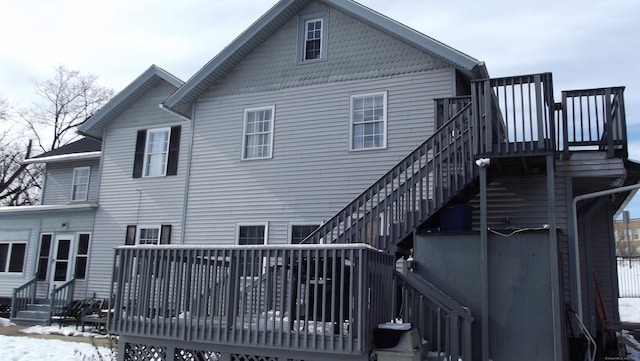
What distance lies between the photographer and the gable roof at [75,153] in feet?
58.6

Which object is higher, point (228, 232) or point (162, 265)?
point (228, 232)

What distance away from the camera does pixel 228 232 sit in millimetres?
13391

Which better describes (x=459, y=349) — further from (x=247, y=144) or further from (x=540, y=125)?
(x=247, y=144)

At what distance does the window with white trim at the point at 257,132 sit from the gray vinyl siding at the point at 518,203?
18.4 ft

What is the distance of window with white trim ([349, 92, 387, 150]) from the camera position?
1212 cm

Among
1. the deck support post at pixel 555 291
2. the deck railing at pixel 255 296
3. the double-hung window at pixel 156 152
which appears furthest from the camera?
the double-hung window at pixel 156 152

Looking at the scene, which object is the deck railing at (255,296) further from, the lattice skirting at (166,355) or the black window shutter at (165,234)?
the black window shutter at (165,234)

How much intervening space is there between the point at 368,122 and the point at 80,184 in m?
11.4

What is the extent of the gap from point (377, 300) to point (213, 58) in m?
9.33

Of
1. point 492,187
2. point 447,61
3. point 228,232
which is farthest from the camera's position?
point 228,232

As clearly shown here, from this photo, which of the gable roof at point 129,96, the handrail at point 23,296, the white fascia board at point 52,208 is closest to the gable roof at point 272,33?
the gable roof at point 129,96

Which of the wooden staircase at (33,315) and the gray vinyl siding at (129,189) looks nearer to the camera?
the gray vinyl siding at (129,189)

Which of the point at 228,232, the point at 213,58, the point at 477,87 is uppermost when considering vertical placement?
the point at 213,58

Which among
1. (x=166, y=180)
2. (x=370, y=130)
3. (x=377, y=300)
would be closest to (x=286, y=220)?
(x=370, y=130)
